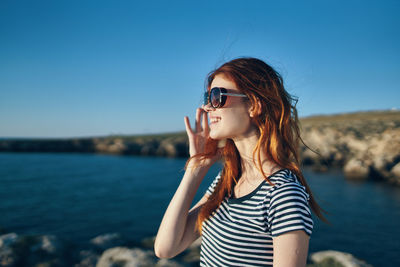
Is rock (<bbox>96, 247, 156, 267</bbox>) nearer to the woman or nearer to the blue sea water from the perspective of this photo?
the blue sea water

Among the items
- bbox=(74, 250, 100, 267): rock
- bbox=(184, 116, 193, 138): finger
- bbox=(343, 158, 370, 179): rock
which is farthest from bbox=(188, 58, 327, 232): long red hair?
bbox=(343, 158, 370, 179): rock

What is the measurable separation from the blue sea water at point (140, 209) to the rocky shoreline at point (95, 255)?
1022mm

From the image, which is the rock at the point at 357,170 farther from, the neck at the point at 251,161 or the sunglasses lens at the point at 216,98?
the sunglasses lens at the point at 216,98

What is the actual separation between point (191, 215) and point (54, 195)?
598 inches

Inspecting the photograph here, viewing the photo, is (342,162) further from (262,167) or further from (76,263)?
(262,167)

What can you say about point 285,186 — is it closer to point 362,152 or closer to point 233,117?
point 233,117

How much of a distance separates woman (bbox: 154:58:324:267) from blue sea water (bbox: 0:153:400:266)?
7.11 meters

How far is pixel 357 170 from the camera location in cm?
1561

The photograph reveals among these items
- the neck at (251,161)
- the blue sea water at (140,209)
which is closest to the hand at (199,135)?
the neck at (251,161)

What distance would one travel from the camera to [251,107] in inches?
71.1

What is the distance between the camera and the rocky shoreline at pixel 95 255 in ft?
18.8

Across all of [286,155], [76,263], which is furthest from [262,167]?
[76,263]

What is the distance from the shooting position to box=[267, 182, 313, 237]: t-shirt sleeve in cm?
127

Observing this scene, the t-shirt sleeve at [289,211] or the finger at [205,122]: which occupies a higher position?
the finger at [205,122]
